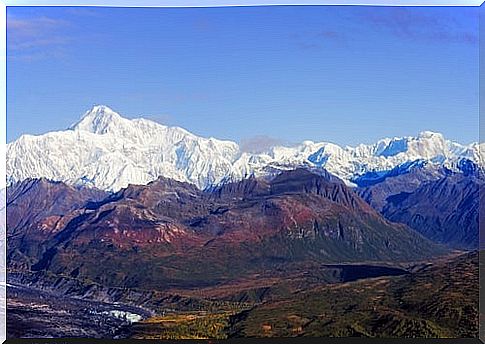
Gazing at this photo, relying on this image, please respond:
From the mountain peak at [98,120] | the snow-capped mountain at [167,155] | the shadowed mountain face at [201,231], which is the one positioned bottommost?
the shadowed mountain face at [201,231]

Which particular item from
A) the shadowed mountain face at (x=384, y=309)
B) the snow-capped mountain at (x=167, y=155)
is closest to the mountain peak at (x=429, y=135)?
the snow-capped mountain at (x=167, y=155)

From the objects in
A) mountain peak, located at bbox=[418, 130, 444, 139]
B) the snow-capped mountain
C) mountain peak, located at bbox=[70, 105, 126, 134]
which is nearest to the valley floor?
the snow-capped mountain

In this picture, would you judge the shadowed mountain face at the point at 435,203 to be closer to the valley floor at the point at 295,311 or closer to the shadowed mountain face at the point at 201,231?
the shadowed mountain face at the point at 201,231

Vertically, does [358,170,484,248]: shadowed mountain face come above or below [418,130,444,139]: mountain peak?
below

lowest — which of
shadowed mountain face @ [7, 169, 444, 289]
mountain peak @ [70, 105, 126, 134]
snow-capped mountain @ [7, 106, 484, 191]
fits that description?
shadowed mountain face @ [7, 169, 444, 289]

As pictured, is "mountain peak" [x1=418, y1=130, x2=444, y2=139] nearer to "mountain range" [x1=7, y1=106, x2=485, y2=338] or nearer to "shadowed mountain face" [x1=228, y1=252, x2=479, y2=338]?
"mountain range" [x1=7, y1=106, x2=485, y2=338]

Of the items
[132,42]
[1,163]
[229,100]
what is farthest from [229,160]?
[1,163]
